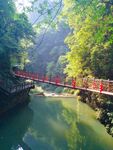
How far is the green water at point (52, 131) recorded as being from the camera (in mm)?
19688

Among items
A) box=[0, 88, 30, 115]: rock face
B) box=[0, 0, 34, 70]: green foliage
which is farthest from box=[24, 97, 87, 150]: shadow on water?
box=[0, 0, 34, 70]: green foliage

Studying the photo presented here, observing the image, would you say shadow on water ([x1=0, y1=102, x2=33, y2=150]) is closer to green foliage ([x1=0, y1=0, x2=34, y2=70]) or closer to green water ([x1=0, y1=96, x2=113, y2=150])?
green water ([x1=0, y1=96, x2=113, y2=150])

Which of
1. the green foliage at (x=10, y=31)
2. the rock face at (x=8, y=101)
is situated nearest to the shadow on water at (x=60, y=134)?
the rock face at (x=8, y=101)

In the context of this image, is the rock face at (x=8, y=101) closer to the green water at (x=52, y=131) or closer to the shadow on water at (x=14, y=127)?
the shadow on water at (x=14, y=127)

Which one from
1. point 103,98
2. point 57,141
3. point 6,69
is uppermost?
point 6,69

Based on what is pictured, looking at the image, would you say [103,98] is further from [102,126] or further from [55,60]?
[55,60]

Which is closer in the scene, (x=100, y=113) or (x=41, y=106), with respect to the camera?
(x=100, y=113)

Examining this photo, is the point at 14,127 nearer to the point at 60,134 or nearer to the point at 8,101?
the point at 60,134

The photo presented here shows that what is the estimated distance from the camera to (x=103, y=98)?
89.1ft

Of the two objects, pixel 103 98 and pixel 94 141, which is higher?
pixel 103 98

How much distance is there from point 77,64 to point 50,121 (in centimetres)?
844

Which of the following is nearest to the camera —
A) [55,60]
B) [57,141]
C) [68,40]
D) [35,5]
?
[35,5]

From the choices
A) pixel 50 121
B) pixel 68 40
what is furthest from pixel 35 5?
pixel 68 40

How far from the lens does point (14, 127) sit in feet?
78.1
